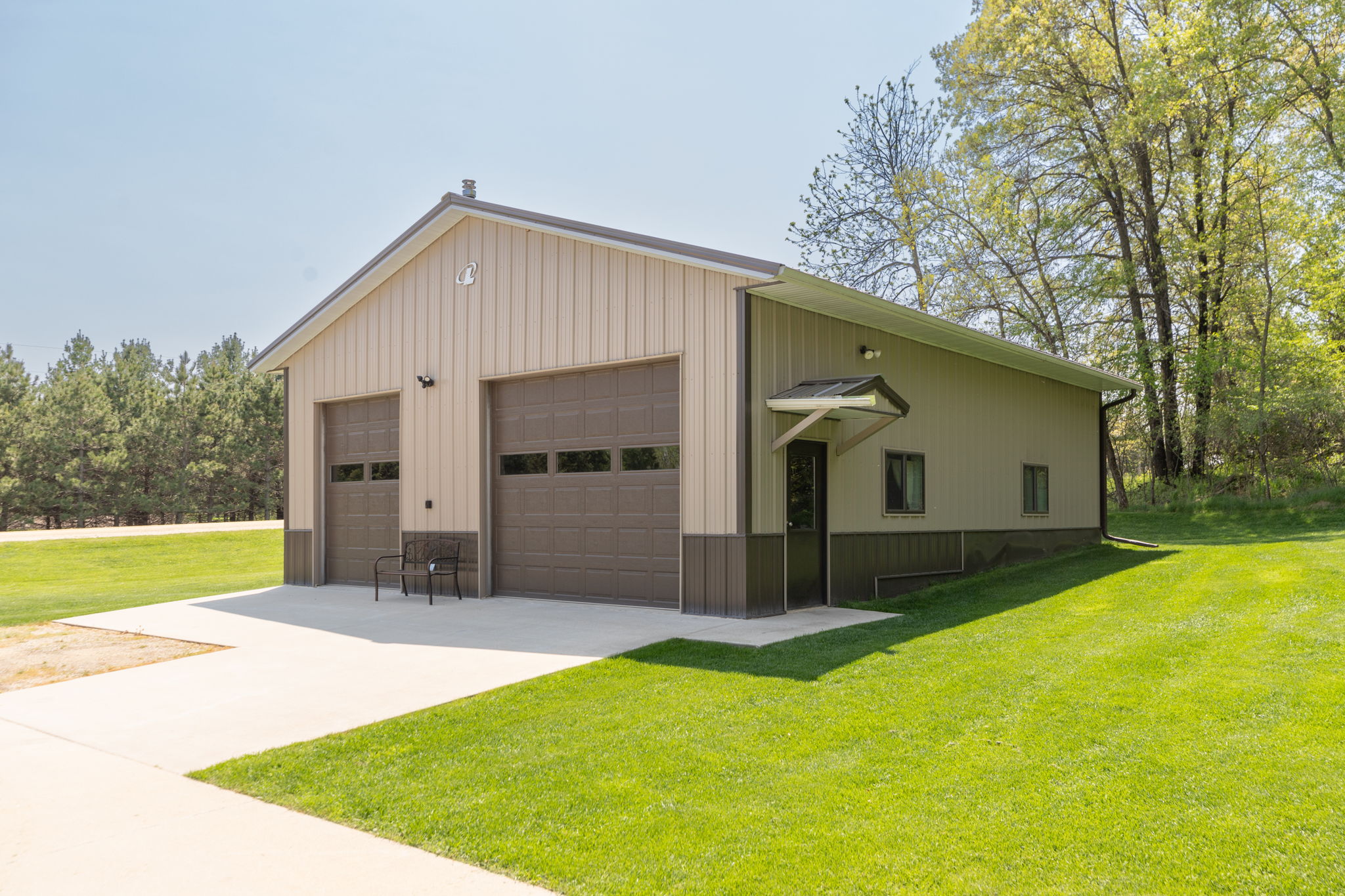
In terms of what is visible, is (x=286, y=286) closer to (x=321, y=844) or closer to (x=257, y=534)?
(x=257, y=534)

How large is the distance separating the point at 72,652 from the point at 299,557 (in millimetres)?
5716

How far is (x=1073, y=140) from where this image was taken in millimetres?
22141

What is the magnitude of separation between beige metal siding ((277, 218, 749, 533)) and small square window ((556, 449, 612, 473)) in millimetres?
1046

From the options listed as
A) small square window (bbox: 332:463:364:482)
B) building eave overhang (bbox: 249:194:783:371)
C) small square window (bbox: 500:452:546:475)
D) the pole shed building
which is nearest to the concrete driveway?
the pole shed building

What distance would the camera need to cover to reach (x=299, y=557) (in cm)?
1370

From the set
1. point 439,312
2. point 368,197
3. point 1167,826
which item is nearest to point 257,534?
point 368,197

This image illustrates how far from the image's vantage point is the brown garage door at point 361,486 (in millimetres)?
12594

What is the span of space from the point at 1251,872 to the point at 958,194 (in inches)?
862

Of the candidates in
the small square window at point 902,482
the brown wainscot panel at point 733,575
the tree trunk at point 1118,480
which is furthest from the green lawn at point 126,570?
the tree trunk at point 1118,480

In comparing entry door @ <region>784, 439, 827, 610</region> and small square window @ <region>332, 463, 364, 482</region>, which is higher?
small square window @ <region>332, 463, 364, 482</region>

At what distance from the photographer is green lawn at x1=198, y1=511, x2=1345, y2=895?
313 cm

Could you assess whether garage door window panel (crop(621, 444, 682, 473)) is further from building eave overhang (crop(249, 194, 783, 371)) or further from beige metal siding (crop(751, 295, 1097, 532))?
building eave overhang (crop(249, 194, 783, 371))

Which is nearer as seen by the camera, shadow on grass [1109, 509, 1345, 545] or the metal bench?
the metal bench

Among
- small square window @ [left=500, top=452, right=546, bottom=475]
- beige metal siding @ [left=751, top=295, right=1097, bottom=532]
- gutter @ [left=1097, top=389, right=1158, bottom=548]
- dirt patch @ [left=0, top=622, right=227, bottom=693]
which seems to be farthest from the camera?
gutter @ [left=1097, top=389, right=1158, bottom=548]
